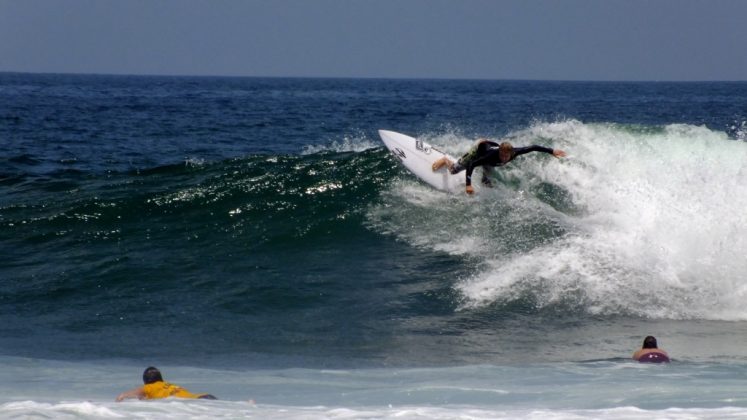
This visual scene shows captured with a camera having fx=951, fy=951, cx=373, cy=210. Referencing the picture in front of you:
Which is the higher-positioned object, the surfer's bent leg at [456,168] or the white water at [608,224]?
the surfer's bent leg at [456,168]

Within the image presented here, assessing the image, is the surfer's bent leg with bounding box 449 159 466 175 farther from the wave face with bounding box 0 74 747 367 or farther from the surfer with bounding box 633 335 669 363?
the surfer with bounding box 633 335 669 363

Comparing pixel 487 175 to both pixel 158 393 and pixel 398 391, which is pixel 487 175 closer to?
pixel 398 391

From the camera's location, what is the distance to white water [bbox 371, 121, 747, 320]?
11.6 metres

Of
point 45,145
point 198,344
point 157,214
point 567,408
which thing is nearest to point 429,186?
point 157,214

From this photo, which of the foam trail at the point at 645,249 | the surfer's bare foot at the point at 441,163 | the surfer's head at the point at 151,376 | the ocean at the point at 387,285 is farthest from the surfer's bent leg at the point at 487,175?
the surfer's head at the point at 151,376

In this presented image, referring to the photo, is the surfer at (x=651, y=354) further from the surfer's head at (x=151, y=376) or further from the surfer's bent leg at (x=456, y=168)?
the surfer's bent leg at (x=456, y=168)

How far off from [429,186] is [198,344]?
6559 millimetres

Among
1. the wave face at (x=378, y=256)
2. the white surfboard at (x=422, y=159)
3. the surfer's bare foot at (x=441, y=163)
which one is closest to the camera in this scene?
the wave face at (x=378, y=256)

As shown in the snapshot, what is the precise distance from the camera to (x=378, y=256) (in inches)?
538

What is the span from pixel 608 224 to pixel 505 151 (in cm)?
184

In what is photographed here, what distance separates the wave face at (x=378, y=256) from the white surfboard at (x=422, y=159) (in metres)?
0.22

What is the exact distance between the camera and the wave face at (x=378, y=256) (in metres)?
10.4

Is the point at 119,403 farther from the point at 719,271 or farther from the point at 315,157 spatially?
the point at 315,157

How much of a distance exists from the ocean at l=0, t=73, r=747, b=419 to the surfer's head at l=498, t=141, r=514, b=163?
93cm
